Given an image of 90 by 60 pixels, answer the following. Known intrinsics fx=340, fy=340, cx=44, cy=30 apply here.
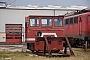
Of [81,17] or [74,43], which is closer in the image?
[81,17]

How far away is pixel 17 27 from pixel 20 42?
96.3 inches

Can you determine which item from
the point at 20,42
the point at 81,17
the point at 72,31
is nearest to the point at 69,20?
the point at 72,31

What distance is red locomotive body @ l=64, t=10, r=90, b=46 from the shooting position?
1164 inches

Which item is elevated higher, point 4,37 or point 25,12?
point 25,12

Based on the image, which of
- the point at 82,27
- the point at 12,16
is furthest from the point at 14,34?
the point at 82,27

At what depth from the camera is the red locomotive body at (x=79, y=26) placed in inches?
1164

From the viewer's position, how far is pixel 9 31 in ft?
146

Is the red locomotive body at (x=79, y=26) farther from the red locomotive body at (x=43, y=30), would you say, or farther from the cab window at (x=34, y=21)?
the cab window at (x=34, y=21)

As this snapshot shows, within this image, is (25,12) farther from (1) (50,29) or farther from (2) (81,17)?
(1) (50,29)

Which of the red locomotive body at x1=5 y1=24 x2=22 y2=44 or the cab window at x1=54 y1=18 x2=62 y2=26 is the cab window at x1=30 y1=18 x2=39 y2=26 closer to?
the cab window at x1=54 y1=18 x2=62 y2=26

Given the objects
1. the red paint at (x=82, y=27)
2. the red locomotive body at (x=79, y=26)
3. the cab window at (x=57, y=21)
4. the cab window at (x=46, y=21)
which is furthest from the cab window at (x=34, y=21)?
the red paint at (x=82, y=27)

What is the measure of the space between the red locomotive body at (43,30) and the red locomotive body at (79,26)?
367 centimetres

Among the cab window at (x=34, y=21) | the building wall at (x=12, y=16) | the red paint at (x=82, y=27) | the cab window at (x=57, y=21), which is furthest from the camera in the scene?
the building wall at (x=12, y=16)

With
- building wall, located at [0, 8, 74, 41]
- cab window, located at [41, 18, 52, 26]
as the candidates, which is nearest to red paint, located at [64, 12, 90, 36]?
cab window, located at [41, 18, 52, 26]
